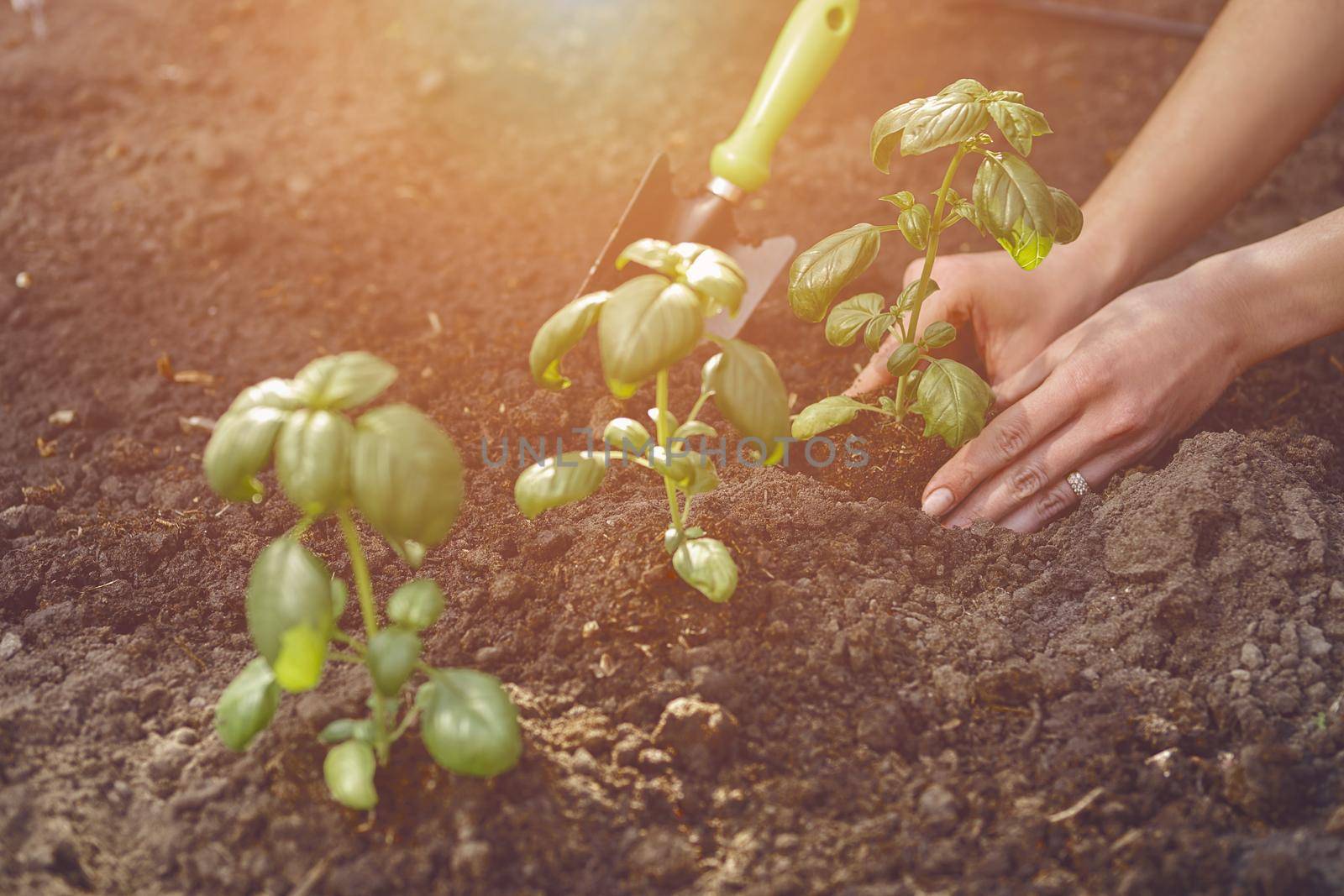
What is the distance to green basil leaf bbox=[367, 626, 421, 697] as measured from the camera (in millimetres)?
1208

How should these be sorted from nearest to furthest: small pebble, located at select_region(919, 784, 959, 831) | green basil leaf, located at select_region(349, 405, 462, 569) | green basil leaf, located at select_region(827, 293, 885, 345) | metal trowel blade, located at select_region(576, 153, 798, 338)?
green basil leaf, located at select_region(349, 405, 462, 569) → small pebble, located at select_region(919, 784, 959, 831) → green basil leaf, located at select_region(827, 293, 885, 345) → metal trowel blade, located at select_region(576, 153, 798, 338)

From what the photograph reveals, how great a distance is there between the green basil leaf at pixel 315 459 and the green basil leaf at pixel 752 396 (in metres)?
0.51

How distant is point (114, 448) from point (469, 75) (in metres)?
1.96

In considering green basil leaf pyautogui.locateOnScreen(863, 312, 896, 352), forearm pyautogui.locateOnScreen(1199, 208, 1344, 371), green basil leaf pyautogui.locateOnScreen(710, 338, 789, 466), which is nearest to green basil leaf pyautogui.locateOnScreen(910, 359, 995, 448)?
green basil leaf pyautogui.locateOnScreen(863, 312, 896, 352)

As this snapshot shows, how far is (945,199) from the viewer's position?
1.70 m

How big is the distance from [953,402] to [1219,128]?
1161 millimetres

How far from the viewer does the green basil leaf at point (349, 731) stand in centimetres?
129

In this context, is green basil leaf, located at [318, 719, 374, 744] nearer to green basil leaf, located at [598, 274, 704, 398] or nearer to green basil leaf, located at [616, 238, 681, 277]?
green basil leaf, located at [598, 274, 704, 398]

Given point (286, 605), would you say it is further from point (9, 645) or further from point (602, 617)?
point (9, 645)

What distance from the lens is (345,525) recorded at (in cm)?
129

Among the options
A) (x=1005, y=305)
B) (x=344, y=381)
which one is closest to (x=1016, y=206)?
(x=1005, y=305)

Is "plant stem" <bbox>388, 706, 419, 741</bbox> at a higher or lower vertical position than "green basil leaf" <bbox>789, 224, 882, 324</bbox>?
lower

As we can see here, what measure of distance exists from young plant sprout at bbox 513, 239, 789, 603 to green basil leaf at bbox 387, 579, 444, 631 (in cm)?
19

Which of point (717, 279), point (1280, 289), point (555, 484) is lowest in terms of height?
point (555, 484)
